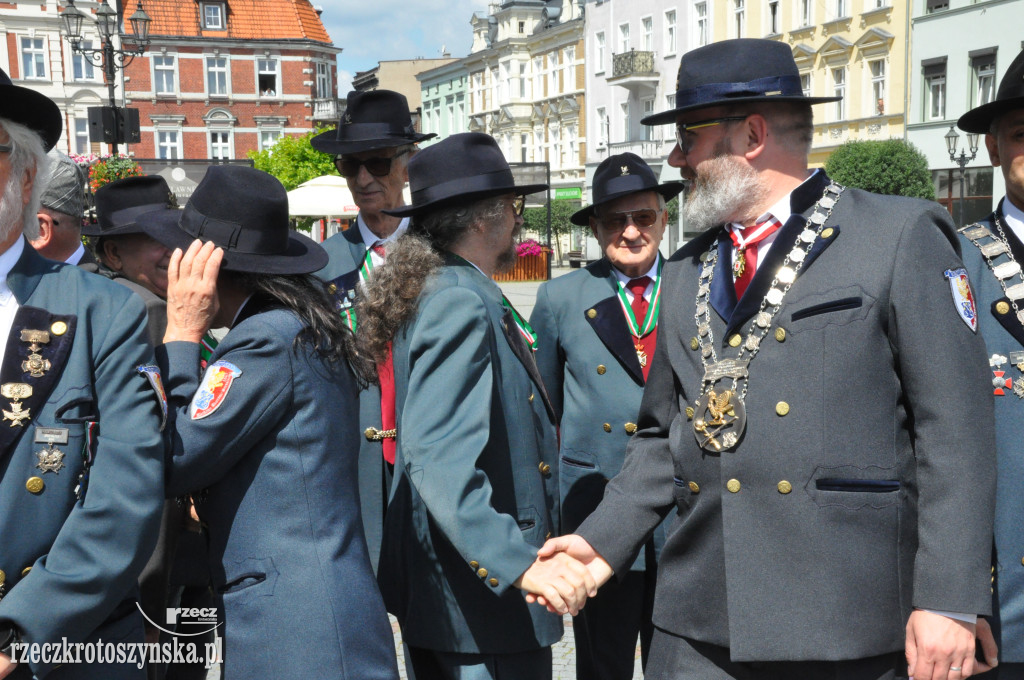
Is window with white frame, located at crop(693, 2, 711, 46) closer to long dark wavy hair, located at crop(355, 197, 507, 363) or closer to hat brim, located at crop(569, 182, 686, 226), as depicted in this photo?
hat brim, located at crop(569, 182, 686, 226)

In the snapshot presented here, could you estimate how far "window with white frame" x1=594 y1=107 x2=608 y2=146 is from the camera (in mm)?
55081

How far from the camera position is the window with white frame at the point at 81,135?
185ft

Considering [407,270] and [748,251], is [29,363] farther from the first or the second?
[748,251]

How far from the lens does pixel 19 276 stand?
8.24ft

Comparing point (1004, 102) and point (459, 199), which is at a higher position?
point (1004, 102)

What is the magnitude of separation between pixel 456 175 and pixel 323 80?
71715 millimetres

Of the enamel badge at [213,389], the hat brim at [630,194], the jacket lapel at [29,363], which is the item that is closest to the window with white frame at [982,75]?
the hat brim at [630,194]

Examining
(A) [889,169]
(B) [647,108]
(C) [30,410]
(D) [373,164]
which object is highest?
(B) [647,108]

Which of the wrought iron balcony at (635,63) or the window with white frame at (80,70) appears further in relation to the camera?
the window with white frame at (80,70)

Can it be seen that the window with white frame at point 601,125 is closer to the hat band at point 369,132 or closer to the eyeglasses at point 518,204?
the hat band at point 369,132

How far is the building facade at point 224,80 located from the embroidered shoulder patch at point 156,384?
66.2m

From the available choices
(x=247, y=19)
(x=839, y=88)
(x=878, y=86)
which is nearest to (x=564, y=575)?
(x=878, y=86)

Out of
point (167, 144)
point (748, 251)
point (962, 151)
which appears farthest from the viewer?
point (167, 144)

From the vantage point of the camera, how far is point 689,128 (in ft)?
9.66
